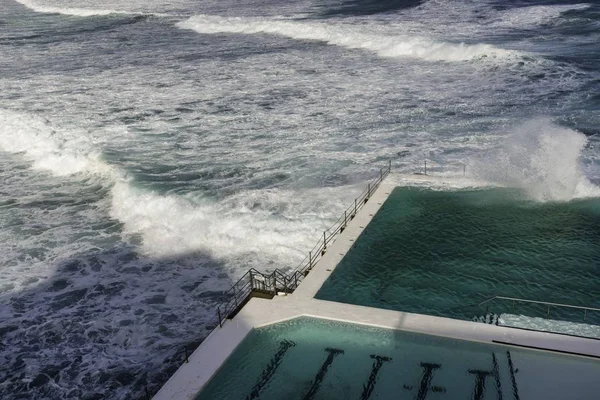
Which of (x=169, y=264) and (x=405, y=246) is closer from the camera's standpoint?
(x=405, y=246)

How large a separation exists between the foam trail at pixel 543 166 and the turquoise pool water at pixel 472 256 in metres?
0.60

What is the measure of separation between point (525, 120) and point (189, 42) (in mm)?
37127

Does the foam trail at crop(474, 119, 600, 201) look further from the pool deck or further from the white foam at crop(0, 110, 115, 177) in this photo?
the white foam at crop(0, 110, 115, 177)

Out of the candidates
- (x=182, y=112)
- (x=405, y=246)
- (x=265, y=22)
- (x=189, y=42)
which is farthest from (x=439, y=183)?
(x=265, y=22)

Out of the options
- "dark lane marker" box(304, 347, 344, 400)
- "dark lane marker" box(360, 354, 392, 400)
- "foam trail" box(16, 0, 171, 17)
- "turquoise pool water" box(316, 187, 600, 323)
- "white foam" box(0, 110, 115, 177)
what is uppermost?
"foam trail" box(16, 0, 171, 17)

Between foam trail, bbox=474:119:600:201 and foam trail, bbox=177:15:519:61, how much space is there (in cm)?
2064

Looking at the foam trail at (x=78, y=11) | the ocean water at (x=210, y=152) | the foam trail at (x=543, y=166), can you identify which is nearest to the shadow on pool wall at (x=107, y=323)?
the ocean water at (x=210, y=152)

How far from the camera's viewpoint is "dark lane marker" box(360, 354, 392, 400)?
12253mm

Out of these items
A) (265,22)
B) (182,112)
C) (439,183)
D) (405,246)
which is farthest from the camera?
(265,22)

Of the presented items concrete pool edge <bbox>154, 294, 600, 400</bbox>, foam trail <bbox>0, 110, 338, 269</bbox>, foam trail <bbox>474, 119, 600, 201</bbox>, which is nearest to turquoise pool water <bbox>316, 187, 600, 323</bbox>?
foam trail <bbox>474, 119, 600, 201</bbox>

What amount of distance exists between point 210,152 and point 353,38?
96.8ft

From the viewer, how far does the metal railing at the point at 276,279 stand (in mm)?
15852

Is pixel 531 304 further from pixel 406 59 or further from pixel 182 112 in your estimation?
pixel 406 59

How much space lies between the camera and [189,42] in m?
60.6
